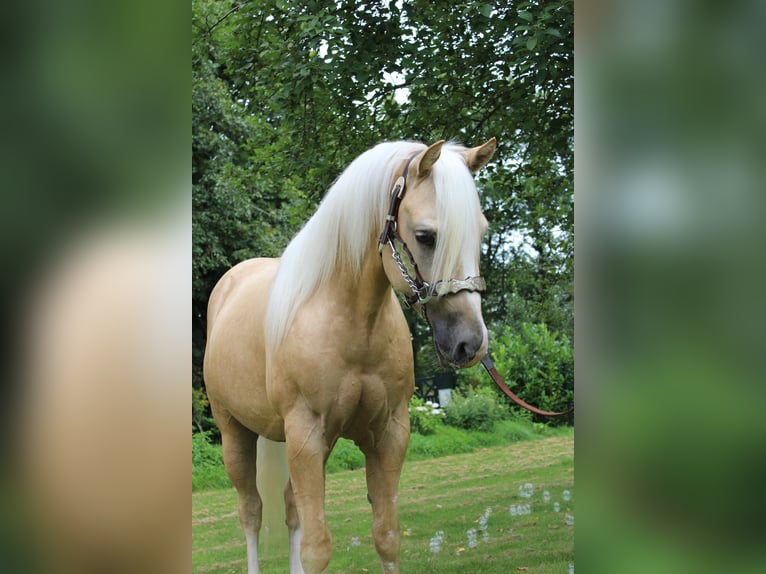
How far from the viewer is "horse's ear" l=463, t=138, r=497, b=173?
297 cm

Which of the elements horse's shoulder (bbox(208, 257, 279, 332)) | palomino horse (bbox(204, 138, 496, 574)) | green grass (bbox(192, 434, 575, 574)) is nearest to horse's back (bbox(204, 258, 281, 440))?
horse's shoulder (bbox(208, 257, 279, 332))

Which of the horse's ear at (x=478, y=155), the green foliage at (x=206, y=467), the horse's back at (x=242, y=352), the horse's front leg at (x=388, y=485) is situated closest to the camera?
the horse's ear at (x=478, y=155)

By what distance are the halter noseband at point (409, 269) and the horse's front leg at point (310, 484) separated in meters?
0.69

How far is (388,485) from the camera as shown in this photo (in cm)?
318

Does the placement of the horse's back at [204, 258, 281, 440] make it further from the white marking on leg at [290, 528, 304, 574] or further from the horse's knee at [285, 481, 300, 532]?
the white marking on leg at [290, 528, 304, 574]

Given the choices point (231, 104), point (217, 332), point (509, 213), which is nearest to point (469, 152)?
point (217, 332)

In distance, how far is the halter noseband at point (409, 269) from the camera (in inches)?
102

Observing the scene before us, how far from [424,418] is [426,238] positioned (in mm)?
9186

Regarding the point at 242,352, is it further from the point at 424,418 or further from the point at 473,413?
the point at 473,413

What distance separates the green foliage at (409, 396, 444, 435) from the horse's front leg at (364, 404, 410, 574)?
8.18 m

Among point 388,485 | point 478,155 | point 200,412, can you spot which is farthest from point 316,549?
point 200,412
